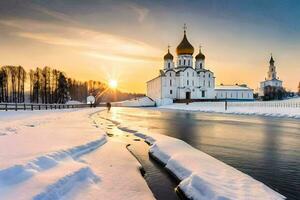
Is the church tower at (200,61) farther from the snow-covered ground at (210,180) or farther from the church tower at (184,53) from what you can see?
the snow-covered ground at (210,180)

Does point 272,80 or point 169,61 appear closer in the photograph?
point 169,61

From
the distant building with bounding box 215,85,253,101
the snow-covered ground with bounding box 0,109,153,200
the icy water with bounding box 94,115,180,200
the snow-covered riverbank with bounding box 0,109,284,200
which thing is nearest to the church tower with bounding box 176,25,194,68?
the distant building with bounding box 215,85,253,101

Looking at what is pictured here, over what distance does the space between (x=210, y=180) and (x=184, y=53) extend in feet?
337

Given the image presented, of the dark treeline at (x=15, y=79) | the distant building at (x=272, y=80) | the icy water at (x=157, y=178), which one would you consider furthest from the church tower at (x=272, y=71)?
the icy water at (x=157, y=178)

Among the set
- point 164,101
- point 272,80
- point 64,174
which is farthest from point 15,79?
point 272,80

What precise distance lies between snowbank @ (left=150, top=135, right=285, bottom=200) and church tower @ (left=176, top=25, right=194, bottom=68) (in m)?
98.6

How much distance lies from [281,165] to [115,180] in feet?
20.1

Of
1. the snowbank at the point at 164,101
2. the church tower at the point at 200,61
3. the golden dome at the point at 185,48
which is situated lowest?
the snowbank at the point at 164,101

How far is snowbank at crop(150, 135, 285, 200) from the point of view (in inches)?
296

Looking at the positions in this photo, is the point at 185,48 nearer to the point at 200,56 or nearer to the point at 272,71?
the point at 200,56

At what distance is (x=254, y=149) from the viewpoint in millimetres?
15008

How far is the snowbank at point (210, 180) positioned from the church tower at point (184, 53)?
98.6 metres

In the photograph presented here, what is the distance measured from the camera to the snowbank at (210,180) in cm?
752

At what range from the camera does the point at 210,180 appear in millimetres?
8414
